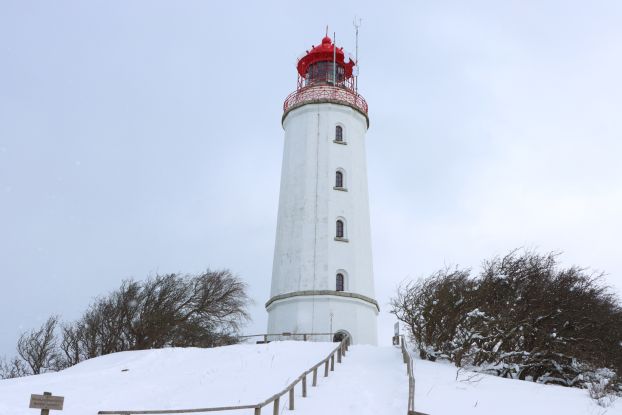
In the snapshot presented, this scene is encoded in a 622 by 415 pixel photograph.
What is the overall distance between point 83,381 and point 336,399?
9005mm

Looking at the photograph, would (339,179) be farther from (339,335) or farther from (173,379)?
(173,379)

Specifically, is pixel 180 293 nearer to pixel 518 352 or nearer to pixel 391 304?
pixel 391 304

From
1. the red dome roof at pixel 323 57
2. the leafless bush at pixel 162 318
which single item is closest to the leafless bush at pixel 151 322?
the leafless bush at pixel 162 318

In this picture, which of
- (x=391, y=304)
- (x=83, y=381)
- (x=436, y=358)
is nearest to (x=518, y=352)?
(x=436, y=358)

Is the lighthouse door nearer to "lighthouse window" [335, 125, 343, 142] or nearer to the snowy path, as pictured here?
the snowy path

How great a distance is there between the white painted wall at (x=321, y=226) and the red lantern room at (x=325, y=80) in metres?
0.41

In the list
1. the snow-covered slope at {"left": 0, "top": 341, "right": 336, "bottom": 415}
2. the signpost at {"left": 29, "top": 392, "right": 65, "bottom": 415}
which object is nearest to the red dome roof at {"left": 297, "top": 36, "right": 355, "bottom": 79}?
the snow-covered slope at {"left": 0, "top": 341, "right": 336, "bottom": 415}

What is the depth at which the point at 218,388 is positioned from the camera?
58.2 ft

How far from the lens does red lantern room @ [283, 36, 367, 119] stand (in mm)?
33000

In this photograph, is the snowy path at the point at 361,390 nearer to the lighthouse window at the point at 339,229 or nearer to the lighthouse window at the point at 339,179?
the lighthouse window at the point at 339,229

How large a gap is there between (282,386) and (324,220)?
13.3m

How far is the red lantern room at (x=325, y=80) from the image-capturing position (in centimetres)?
3300

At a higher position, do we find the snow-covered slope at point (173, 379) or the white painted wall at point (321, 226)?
the white painted wall at point (321, 226)

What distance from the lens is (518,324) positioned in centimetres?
2180
